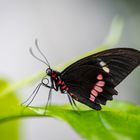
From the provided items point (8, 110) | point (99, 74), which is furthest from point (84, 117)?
point (99, 74)

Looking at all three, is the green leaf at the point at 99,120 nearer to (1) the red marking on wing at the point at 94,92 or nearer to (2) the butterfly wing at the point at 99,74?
(2) the butterfly wing at the point at 99,74

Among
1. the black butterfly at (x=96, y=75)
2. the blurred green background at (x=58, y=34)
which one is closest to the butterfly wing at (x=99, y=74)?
the black butterfly at (x=96, y=75)

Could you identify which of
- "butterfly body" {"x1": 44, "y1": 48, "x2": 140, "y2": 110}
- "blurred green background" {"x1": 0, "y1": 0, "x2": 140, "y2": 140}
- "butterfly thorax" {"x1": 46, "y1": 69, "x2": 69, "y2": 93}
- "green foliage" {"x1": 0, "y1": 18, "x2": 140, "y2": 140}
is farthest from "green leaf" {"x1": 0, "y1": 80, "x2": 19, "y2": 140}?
"blurred green background" {"x1": 0, "y1": 0, "x2": 140, "y2": 140}

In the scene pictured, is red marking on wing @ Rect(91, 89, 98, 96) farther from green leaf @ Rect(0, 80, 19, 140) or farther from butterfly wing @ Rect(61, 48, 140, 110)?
green leaf @ Rect(0, 80, 19, 140)

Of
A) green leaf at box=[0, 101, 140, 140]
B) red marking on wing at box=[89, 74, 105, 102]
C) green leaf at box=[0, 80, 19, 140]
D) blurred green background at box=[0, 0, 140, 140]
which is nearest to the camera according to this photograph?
green leaf at box=[0, 101, 140, 140]

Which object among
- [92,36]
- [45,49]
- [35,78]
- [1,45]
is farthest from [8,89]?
[92,36]

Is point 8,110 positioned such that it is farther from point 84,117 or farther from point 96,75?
point 96,75

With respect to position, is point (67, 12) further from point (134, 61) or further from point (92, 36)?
point (134, 61)
